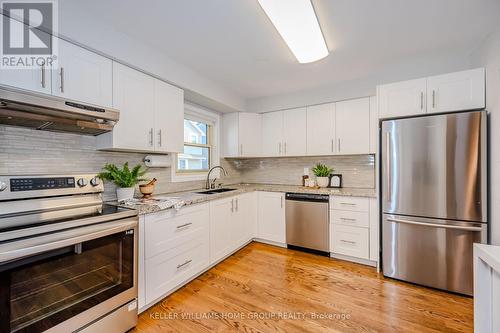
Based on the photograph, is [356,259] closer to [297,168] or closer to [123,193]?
[297,168]

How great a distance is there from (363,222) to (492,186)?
116cm

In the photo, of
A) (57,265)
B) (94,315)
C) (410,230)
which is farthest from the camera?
(410,230)

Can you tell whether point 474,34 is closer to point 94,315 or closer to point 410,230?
point 410,230

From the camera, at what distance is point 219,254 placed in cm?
260

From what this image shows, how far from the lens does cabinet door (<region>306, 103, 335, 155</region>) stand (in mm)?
3133

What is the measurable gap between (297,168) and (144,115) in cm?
246

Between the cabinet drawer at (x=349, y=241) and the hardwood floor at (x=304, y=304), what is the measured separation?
0.19 m

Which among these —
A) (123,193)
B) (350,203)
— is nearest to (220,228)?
(123,193)

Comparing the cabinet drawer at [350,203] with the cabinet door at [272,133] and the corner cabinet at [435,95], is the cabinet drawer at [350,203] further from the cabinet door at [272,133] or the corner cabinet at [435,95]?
the cabinet door at [272,133]

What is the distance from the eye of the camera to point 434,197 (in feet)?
6.79

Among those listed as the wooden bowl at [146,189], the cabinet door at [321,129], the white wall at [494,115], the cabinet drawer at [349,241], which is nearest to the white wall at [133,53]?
the wooden bowl at [146,189]

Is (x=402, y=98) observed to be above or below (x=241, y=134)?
above

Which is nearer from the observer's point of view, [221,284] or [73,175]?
[73,175]

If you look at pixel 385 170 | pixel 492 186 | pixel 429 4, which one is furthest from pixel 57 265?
pixel 492 186
